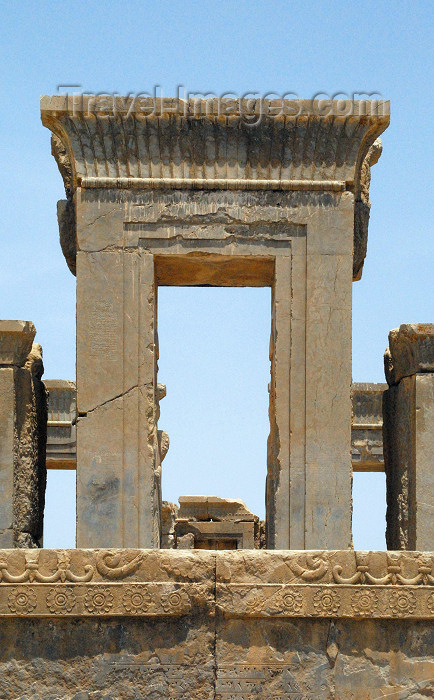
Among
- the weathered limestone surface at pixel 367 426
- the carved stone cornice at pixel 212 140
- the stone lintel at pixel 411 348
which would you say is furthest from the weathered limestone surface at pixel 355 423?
the carved stone cornice at pixel 212 140

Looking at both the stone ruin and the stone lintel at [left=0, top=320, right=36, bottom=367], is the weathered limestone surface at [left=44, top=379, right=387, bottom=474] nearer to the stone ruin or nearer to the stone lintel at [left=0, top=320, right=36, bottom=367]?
the stone ruin

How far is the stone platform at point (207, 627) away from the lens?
19.3 ft

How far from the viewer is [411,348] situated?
821cm

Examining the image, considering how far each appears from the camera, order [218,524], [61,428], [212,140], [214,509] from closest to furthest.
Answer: [212,140] → [61,428] → [218,524] → [214,509]

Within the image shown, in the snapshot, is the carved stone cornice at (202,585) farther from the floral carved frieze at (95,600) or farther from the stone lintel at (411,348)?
the stone lintel at (411,348)

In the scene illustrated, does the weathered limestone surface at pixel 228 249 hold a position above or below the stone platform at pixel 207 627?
above

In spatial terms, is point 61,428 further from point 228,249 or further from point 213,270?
point 228,249

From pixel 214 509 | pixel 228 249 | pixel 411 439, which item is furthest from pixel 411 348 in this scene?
pixel 214 509

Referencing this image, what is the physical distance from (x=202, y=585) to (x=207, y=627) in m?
0.21

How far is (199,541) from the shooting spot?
1670cm

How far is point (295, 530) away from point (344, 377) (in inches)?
41.0

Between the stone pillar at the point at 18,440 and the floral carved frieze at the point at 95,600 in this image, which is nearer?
the floral carved frieze at the point at 95,600

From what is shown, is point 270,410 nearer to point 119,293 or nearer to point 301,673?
point 119,293

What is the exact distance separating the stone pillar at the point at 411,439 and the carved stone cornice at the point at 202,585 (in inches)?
81.4
